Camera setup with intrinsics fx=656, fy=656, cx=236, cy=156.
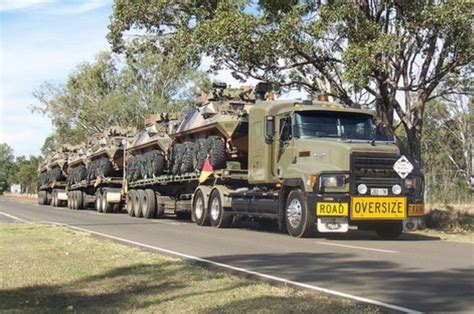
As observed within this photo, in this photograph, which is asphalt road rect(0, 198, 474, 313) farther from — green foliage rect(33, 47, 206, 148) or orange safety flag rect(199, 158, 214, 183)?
green foliage rect(33, 47, 206, 148)

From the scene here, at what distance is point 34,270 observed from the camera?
9562 mm

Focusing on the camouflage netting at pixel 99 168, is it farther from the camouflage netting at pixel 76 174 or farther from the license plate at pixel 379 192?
the license plate at pixel 379 192

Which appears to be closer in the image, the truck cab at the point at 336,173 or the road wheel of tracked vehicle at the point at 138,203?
the truck cab at the point at 336,173

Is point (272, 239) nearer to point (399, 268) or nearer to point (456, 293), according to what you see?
point (399, 268)

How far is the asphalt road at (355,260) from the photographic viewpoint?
784cm

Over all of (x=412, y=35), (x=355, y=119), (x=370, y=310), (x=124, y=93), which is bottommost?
(x=370, y=310)

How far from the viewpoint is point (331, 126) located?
15.7 metres

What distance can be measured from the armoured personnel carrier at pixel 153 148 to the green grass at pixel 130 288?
12.2 metres

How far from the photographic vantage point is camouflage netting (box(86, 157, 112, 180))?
3103 centimetres

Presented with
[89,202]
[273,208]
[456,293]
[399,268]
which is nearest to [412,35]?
[273,208]

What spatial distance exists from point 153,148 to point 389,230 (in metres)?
11.8

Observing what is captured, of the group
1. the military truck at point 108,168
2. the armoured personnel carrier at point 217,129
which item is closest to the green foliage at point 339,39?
the armoured personnel carrier at point 217,129

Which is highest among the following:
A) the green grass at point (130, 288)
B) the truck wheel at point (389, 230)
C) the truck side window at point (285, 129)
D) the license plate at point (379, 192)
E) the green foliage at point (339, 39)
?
the green foliage at point (339, 39)

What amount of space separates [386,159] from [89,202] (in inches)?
924
